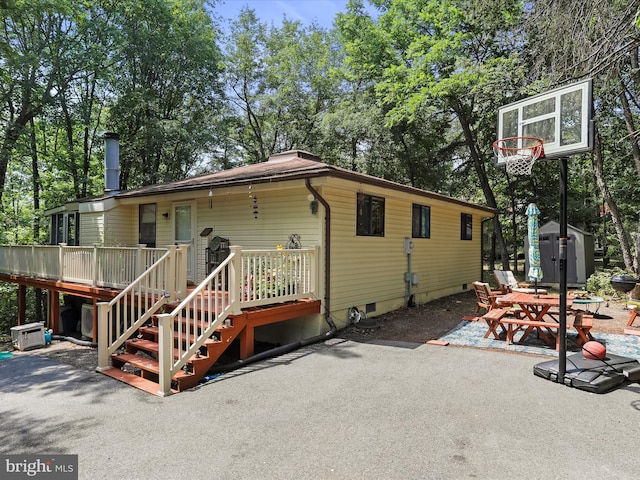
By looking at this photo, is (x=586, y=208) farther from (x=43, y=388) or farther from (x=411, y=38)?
(x=43, y=388)

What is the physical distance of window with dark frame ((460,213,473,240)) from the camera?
524 inches

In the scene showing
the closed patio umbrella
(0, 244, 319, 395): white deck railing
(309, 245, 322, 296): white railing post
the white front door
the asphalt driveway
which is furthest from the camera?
the white front door

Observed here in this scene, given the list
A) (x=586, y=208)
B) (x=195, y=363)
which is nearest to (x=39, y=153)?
(x=195, y=363)

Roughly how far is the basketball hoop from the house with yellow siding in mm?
2400

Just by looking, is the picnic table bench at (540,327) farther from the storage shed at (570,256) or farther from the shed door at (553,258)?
the shed door at (553,258)

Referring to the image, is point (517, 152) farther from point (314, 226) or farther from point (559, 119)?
point (314, 226)

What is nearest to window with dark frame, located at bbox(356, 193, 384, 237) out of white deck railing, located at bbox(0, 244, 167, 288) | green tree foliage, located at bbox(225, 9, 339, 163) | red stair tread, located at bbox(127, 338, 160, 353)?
white deck railing, located at bbox(0, 244, 167, 288)

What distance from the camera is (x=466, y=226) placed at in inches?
538

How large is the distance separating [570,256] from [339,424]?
13926mm

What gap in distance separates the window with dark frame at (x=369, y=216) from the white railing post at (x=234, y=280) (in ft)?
10.5

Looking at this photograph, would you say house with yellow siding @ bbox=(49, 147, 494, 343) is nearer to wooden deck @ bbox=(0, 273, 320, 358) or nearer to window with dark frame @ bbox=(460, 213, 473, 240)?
wooden deck @ bbox=(0, 273, 320, 358)

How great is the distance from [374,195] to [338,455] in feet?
20.5

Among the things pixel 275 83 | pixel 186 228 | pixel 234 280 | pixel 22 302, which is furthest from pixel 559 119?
pixel 275 83

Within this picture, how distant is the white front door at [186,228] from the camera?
9.41 meters
